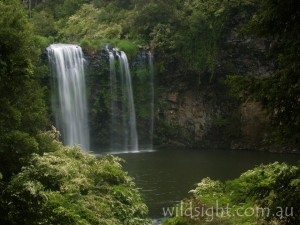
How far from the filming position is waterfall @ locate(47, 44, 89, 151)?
1214 inches

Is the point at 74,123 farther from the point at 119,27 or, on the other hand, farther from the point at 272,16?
the point at 272,16

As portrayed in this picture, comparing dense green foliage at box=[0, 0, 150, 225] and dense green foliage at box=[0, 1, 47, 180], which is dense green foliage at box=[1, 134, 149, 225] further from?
dense green foliage at box=[0, 1, 47, 180]

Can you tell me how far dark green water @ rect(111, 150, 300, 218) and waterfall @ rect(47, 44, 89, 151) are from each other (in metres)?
4.27

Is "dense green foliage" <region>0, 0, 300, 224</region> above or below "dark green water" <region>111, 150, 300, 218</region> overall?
above

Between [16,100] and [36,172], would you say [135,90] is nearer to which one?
[16,100]

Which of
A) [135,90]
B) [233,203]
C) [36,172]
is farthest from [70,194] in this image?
[135,90]

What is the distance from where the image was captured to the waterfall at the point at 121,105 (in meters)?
33.3

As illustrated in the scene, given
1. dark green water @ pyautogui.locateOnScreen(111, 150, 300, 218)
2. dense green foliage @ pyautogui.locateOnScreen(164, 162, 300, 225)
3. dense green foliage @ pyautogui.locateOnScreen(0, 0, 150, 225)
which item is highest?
dense green foliage @ pyautogui.locateOnScreen(0, 0, 150, 225)

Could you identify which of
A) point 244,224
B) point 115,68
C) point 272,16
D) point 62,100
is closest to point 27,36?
point 244,224

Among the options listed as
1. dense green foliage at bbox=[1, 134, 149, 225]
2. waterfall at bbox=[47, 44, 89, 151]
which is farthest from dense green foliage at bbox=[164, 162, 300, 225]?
waterfall at bbox=[47, 44, 89, 151]

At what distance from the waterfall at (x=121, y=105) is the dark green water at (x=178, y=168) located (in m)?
3.67

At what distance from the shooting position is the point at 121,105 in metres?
34.0

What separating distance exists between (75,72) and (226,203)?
21.9 m

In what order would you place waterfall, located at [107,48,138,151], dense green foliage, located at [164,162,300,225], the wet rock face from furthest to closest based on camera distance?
waterfall, located at [107,48,138,151] → the wet rock face → dense green foliage, located at [164,162,300,225]
